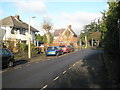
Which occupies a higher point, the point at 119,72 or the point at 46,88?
the point at 119,72

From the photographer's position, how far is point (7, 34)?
1321 inches

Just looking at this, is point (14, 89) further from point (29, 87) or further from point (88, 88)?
point (88, 88)

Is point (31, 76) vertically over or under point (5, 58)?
under

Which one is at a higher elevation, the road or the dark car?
the dark car

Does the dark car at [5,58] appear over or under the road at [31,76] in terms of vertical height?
over

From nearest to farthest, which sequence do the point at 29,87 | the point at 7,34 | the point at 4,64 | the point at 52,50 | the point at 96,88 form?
the point at 96,88 < the point at 29,87 < the point at 4,64 < the point at 52,50 < the point at 7,34

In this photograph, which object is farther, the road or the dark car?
the dark car

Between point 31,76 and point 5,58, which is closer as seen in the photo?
point 31,76

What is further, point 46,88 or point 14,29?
point 14,29

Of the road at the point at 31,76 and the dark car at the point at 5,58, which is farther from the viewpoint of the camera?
the dark car at the point at 5,58

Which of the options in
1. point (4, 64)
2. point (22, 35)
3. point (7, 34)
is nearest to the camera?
point (4, 64)

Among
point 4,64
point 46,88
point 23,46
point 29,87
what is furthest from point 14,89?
point 23,46

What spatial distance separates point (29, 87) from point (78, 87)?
213 cm

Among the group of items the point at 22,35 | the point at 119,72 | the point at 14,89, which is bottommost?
the point at 14,89
